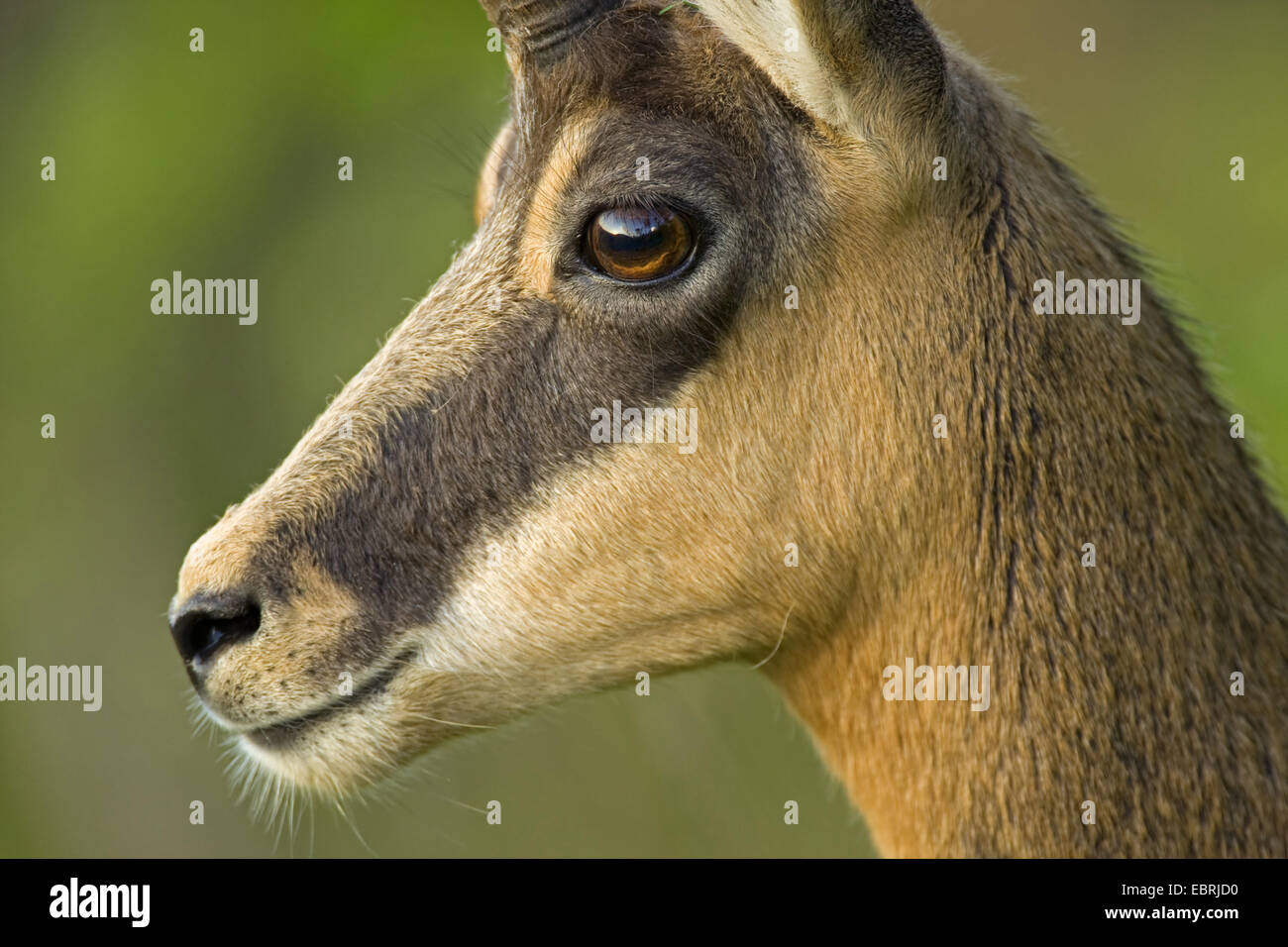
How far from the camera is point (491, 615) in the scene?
439cm

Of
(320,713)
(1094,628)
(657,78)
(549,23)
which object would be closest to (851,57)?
(657,78)

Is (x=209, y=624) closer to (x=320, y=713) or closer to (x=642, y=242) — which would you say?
(x=320, y=713)

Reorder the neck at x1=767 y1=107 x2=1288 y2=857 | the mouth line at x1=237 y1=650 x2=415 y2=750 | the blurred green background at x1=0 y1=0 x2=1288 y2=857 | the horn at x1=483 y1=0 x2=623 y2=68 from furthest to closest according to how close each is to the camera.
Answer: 1. the blurred green background at x1=0 y1=0 x2=1288 y2=857
2. the horn at x1=483 y1=0 x2=623 y2=68
3. the mouth line at x1=237 y1=650 x2=415 y2=750
4. the neck at x1=767 y1=107 x2=1288 y2=857

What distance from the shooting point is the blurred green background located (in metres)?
13.5

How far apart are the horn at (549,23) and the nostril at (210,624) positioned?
2.09 m

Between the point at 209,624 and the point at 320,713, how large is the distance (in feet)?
1.52

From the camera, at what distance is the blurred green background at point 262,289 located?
13484 millimetres

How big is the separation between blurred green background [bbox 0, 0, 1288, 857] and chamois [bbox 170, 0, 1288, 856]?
341 inches

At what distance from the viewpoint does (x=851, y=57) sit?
13.5 ft

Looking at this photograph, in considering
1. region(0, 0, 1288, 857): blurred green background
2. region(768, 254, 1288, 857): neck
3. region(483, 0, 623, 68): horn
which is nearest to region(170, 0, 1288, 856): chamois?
region(768, 254, 1288, 857): neck

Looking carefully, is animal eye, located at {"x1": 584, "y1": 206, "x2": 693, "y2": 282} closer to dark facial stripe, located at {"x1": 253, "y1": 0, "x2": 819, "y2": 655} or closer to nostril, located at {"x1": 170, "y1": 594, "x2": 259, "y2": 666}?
dark facial stripe, located at {"x1": 253, "y1": 0, "x2": 819, "y2": 655}

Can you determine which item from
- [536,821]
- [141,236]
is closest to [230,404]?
[141,236]

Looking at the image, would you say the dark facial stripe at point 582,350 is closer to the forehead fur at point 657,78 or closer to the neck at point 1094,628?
the forehead fur at point 657,78
